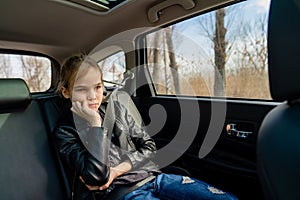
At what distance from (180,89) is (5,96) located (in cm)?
105

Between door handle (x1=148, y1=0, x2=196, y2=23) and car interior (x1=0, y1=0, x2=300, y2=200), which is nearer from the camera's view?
car interior (x1=0, y1=0, x2=300, y2=200)

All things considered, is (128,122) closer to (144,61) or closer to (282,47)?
(144,61)

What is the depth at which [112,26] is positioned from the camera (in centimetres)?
Result: 176

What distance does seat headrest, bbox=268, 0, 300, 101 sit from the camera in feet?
2.11

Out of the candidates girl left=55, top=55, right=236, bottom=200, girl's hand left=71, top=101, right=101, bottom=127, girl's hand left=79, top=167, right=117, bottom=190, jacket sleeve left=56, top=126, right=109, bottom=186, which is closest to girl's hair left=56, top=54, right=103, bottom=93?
girl left=55, top=55, right=236, bottom=200

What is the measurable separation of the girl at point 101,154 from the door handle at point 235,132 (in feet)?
1.24

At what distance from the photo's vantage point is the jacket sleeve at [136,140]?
4.15 ft

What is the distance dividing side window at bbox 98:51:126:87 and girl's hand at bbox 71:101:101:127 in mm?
816

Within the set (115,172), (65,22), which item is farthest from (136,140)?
(65,22)

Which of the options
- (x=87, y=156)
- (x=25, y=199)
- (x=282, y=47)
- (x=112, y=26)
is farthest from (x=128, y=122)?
(x=282, y=47)

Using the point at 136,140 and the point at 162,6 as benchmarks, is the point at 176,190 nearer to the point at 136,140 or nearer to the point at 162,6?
the point at 136,140

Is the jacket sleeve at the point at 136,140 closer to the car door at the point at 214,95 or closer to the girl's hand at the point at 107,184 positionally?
the girl's hand at the point at 107,184

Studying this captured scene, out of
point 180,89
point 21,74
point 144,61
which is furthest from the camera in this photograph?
point 144,61

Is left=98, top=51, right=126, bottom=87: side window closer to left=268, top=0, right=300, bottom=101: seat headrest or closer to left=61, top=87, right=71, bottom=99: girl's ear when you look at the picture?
left=61, top=87, right=71, bottom=99: girl's ear
